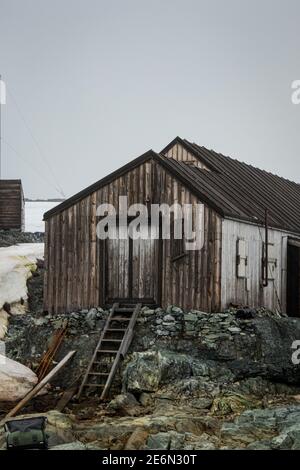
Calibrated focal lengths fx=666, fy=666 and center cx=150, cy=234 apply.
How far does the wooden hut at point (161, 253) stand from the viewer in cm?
2025

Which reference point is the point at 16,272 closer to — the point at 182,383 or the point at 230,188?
the point at 230,188

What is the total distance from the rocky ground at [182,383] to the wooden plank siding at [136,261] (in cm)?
69

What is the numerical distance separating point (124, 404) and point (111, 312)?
4.61 metres

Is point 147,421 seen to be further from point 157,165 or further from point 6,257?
point 6,257

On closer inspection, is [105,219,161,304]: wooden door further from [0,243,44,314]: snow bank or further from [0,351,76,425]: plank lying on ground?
[0,243,44,314]: snow bank

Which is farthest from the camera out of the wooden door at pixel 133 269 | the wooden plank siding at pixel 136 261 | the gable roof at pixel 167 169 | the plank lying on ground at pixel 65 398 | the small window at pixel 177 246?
the wooden door at pixel 133 269

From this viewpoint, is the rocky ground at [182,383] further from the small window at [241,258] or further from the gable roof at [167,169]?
the gable roof at [167,169]

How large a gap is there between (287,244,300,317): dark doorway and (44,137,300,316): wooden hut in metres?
1.82

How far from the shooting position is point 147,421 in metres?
14.3

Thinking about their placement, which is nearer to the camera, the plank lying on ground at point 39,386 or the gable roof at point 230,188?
the plank lying on ground at point 39,386

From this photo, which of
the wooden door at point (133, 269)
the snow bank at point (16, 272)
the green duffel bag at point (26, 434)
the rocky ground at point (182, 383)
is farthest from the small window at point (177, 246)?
the green duffel bag at point (26, 434)
